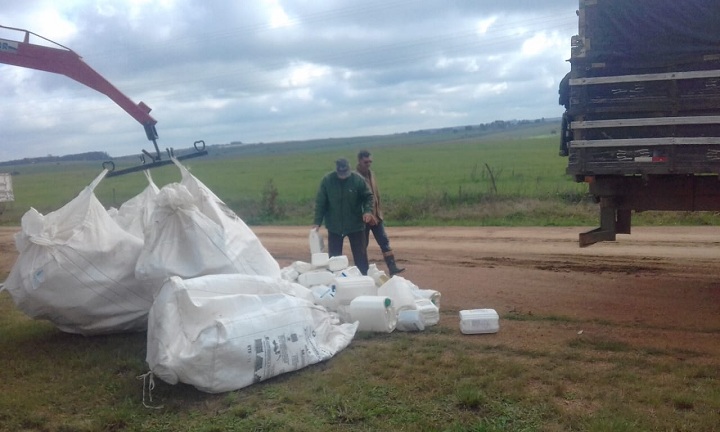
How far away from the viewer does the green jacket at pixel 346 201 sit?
9.02 meters

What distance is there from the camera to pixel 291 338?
570 centimetres

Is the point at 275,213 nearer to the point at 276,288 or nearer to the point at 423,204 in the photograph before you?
the point at 423,204

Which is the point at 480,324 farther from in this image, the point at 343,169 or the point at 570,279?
the point at 343,169

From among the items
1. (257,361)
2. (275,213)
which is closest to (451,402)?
(257,361)

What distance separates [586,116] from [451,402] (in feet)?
12.0

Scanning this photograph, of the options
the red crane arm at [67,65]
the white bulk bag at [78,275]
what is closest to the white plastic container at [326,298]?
the white bulk bag at [78,275]

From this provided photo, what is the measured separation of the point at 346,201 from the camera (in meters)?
9.02

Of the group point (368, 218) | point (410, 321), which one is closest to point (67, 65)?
point (368, 218)

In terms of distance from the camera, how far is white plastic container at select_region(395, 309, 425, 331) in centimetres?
Result: 676

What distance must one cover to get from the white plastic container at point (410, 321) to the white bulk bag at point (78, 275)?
220 centimetres

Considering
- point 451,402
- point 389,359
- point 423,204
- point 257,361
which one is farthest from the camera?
point 423,204

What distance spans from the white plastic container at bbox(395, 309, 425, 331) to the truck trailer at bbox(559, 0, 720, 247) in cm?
221

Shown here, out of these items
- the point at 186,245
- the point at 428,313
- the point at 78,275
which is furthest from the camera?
the point at 428,313

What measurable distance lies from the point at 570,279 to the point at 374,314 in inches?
133
